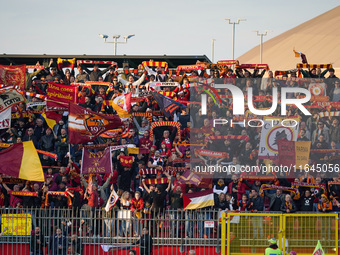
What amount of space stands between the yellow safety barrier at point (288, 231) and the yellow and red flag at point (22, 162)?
766 cm

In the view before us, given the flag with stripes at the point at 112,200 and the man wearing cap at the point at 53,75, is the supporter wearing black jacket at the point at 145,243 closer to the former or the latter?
the flag with stripes at the point at 112,200

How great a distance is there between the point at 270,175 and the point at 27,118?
960 cm

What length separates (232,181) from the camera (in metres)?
25.4

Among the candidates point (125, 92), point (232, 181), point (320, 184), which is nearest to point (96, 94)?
point (125, 92)

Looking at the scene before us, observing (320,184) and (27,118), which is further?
(27,118)

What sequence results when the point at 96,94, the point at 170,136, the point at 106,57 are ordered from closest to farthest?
the point at 170,136, the point at 96,94, the point at 106,57

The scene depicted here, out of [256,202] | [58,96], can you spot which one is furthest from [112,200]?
[58,96]

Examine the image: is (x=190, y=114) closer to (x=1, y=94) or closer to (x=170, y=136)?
(x=170, y=136)

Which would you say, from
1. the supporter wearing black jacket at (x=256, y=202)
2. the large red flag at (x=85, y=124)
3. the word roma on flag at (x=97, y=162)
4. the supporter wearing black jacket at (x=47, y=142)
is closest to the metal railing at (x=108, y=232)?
the supporter wearing black jacket at (x=256, y=202)

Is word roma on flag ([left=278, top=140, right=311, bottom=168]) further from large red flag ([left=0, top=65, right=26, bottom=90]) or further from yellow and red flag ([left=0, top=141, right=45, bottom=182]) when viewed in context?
large red flag ([left=0, top=65, right=26, bottom=90])

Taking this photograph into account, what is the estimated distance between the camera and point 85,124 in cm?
2755

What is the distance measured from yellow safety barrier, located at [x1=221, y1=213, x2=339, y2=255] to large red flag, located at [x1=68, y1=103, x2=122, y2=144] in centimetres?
798

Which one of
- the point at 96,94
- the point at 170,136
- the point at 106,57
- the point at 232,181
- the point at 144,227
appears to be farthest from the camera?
the point at 106,57

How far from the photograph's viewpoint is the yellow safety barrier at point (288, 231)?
21.1 metres
